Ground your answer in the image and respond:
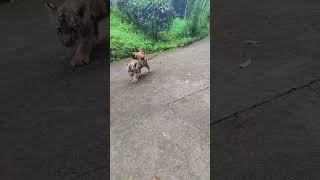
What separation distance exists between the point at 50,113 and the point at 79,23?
191 centimetres

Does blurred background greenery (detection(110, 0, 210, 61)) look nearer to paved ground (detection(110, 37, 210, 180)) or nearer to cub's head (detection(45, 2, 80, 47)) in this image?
cub's head (detection(45, 2, 80, 47))

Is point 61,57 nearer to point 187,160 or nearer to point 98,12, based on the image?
point 98,12

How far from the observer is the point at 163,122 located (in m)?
5.53

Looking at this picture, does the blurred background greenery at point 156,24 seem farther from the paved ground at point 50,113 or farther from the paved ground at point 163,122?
the paved ground at point 163,122

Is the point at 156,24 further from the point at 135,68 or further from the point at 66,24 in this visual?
the point at 135,68

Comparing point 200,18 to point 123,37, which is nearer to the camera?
point 123,37

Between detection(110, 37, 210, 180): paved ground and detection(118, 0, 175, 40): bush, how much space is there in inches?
87.3

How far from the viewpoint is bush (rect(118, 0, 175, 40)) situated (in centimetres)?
949

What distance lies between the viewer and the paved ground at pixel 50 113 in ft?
16.5
